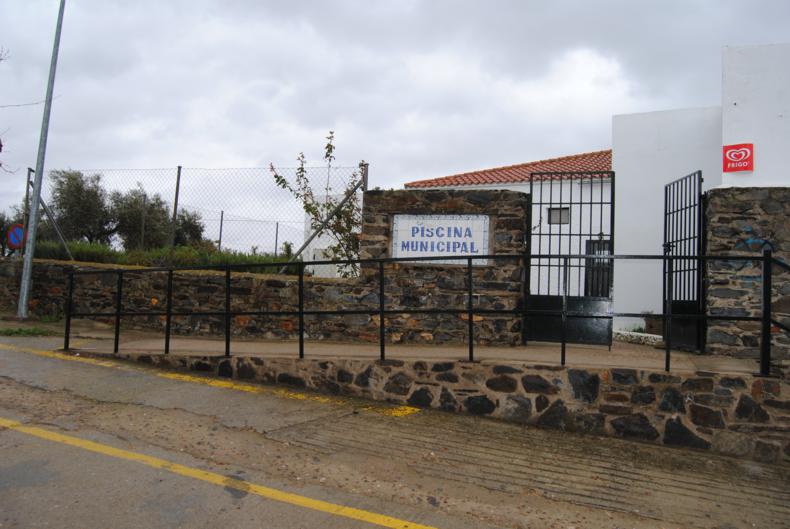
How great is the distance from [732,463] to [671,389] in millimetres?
782

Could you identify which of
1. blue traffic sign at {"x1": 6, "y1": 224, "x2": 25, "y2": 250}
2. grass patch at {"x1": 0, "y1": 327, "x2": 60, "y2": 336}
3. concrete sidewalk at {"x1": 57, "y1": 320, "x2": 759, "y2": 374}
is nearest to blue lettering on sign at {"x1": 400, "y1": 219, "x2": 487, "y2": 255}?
concrete sidewalk at {"x1": 57, "y1": 320, "x2": 759, "y2": 374}

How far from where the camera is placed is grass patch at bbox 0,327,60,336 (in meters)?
9.55

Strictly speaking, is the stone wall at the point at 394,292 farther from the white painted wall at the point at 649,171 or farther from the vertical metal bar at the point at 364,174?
the white painted wall at the point at 649,171

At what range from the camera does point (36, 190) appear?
11758mm

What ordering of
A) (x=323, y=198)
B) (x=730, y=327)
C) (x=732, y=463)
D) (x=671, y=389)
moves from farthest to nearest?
(x=323, y=198), (x=730, y=327), (x=671, y=389), (x=732, y=463)

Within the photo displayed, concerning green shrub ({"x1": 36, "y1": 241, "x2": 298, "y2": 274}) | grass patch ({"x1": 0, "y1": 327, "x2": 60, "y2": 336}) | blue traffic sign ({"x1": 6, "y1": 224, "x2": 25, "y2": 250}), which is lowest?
grass patch ({"x1": 0, "y1": 327, "x2": 60, "y2": 336})

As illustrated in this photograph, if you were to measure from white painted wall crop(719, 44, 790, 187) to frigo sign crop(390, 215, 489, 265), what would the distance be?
5.41 m

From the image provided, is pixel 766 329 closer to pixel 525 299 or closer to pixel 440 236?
pixel 525 299

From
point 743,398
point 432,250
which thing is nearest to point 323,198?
point 432,250

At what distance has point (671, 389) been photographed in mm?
5586

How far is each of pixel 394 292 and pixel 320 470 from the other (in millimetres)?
4615

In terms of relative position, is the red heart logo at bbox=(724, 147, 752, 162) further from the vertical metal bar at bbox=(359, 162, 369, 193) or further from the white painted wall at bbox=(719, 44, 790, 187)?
the vertical metal bar at bbox=(359, 162, 369, 193)

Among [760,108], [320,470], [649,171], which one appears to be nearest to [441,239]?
[320,470]

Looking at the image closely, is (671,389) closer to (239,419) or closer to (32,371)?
(239,419)
